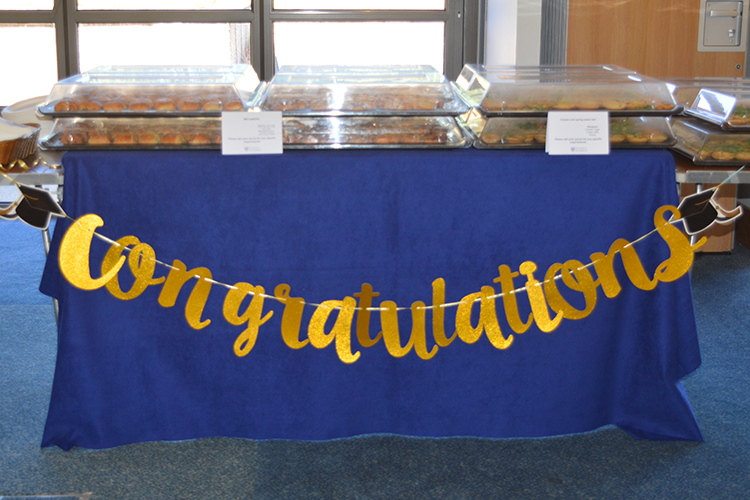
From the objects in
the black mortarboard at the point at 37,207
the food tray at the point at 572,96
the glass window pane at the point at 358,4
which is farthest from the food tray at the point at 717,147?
the glass window pane at the point at 358,4

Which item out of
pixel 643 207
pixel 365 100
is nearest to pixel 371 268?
pixel 365 100

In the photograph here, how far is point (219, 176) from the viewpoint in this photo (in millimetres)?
1567

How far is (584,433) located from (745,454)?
1.27 ft

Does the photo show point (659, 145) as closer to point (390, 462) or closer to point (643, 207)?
point (643, 207)

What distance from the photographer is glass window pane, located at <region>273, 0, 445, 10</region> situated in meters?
3.94

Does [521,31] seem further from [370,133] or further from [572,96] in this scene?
[370,133]

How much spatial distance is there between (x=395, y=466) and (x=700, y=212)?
935 mm

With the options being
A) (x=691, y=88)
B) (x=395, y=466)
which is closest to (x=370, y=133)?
(x=395, y=466)

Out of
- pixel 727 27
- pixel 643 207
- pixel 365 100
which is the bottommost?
pixel 643 207

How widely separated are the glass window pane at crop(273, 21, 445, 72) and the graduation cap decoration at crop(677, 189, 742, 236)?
2666 mm

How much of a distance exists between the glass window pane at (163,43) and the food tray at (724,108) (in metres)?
2.76

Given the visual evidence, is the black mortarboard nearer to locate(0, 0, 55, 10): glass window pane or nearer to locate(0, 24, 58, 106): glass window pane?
locate(0, 24, 58, 106): glass window pane

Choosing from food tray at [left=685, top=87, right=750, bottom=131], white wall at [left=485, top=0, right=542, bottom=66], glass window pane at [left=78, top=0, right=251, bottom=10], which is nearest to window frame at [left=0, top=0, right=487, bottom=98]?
glass window pane at [left=78, top=0, right=251, bottom=10]

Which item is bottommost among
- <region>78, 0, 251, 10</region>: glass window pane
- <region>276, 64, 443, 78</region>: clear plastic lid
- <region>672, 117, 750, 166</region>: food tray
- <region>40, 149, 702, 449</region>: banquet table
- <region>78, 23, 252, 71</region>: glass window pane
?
<region>40, 149, 702, 449</region>: banquet table
